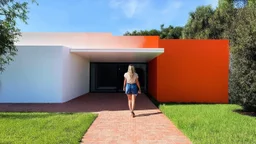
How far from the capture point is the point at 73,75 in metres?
13.4

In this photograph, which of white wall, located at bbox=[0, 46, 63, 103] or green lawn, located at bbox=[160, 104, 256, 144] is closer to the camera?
green lawn, located at bbox=[160, 104, 256, 144]

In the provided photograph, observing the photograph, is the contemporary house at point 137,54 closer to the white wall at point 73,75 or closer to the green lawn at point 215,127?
the white wall at point 73,75

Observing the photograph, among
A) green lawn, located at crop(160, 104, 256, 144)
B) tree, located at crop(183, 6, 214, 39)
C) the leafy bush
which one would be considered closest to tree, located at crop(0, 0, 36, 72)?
green lawn, located at crop(160, 104, 256, 144)

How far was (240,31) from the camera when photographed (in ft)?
28.5

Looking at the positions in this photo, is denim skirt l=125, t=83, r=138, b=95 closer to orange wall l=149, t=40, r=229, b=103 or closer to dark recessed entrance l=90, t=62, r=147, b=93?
orange wall l=149, t=40, r=229, b=103

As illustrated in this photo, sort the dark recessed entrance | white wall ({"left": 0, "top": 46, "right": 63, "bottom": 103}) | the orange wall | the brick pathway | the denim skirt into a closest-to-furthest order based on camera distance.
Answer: the brick pathway, the denim skirt, white wall ({"left": 0, "top": 46, "right": 63, "bottom": 103}), the orange wall, the dark recessed entrance

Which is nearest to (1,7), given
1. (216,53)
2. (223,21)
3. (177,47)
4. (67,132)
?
(67,132)

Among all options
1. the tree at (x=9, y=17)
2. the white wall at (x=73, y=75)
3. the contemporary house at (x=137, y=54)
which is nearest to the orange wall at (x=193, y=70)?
the contemporary house at (x=137, y=54)

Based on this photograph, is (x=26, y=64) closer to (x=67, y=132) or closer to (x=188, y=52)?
(x=67, y=132)

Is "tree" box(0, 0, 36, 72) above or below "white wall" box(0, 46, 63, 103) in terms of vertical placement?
above

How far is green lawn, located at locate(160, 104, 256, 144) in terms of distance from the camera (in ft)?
17.4

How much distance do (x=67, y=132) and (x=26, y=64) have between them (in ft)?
21.7

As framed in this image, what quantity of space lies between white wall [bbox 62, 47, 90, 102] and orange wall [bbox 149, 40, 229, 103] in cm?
453

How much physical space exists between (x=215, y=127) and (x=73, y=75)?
345 inches
